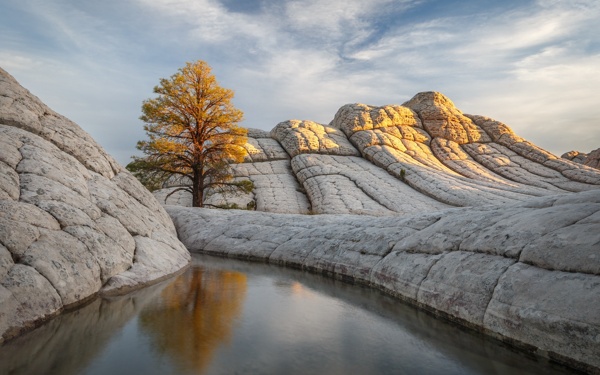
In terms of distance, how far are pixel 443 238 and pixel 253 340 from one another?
459 centimetres

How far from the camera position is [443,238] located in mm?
7762

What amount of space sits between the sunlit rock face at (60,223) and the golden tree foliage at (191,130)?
418 inches

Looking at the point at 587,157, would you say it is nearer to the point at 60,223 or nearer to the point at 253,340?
the point at 253,340

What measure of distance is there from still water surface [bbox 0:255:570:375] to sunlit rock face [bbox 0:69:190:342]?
0.48m

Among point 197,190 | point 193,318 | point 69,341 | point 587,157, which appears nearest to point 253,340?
point 193,318

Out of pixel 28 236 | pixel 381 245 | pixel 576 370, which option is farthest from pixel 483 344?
pixel 28 236

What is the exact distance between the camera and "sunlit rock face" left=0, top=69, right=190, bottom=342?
5676mm

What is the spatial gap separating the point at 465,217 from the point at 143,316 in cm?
665

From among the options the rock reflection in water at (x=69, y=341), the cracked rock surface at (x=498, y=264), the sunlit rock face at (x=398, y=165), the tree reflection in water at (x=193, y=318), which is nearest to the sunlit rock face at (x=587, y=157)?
the sunlit rock face at (x=398, y=165)

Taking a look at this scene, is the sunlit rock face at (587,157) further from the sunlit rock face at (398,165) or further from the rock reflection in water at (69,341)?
the rock reflection in water at (69,341)

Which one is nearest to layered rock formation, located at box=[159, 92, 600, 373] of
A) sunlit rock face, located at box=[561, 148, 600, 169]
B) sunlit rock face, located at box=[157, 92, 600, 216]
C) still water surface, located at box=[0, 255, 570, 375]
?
sunlit rock face, located at box=[157, 92, 600, 216]

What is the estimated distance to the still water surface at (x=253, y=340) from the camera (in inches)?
172

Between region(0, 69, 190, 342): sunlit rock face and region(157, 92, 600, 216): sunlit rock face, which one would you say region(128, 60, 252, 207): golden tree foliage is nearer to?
region(157, 92, 600, 216): sunlit rock face

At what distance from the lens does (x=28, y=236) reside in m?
6.15
